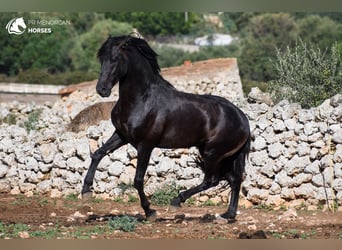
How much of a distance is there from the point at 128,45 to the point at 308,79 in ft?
19.3

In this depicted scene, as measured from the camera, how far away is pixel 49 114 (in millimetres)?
Answer: 17219

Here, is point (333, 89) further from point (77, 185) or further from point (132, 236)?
point (132, 236)

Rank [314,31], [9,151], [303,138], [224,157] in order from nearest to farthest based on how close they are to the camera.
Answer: [224,157] → [303,138] → [9,151] → [314,31]

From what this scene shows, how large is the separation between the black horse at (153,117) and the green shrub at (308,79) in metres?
4.29

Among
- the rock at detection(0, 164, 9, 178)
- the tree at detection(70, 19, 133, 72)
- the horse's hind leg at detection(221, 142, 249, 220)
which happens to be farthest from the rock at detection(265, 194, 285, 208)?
the tree at detection(70, 19, 133, 72)

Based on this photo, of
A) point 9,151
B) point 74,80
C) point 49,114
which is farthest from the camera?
point 74,80

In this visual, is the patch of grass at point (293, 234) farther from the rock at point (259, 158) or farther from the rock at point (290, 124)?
the rock at point (290, 124)

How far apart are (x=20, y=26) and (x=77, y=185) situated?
754 centimetres

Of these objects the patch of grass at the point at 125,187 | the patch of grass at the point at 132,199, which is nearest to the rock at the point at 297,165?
the patch of grass at the point at 132,199

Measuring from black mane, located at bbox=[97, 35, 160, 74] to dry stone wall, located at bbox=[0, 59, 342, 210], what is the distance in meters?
2.09

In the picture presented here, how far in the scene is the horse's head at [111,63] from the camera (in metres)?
8.54

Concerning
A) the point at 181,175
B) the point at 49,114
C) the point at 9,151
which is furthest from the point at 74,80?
the point at 181,175

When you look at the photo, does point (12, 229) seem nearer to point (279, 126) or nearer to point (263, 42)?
point (279, 126)

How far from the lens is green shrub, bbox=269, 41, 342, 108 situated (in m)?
13.6
